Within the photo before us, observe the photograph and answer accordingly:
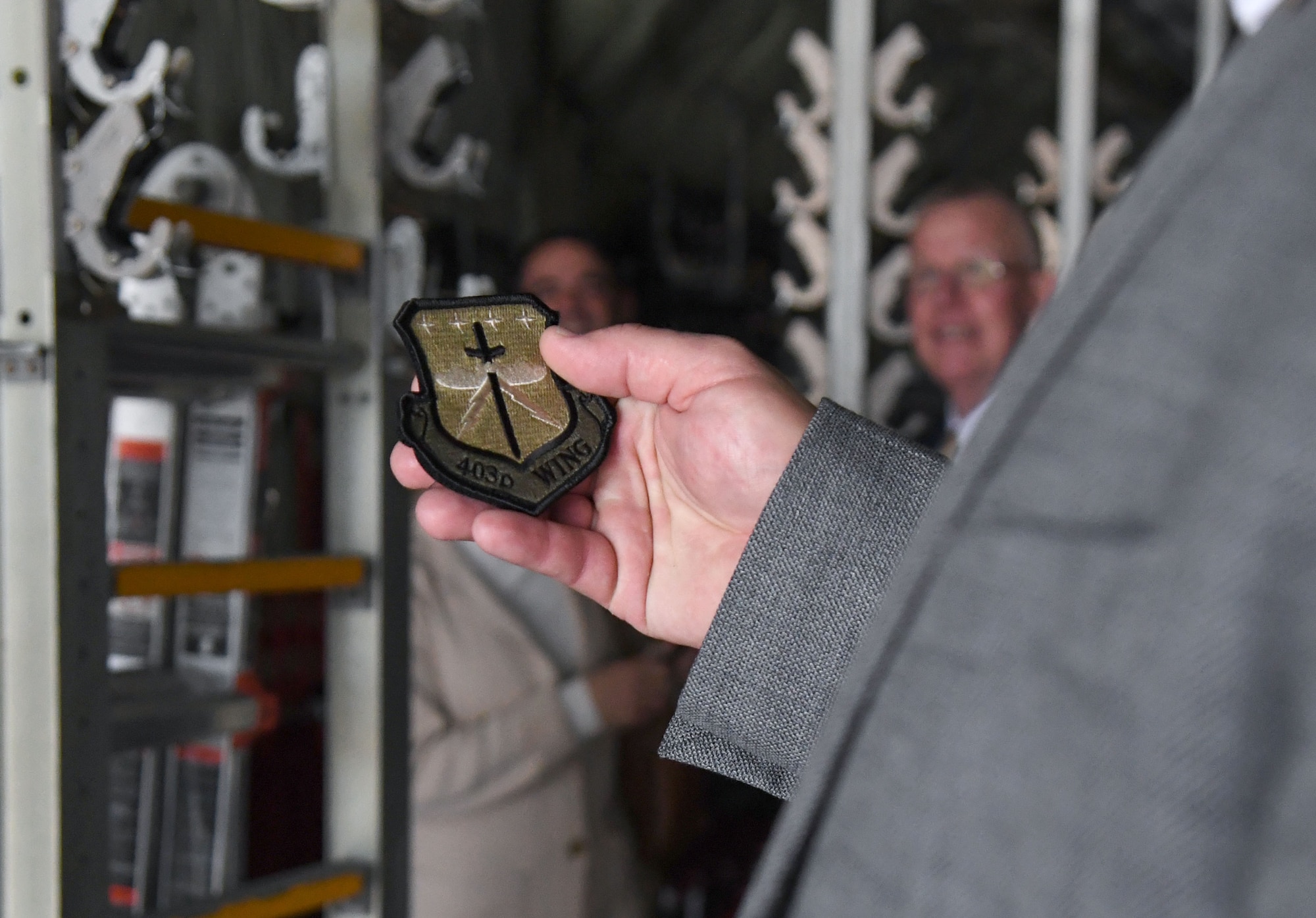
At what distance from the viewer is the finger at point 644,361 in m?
0.84

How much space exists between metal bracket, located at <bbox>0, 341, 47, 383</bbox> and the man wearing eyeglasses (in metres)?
1.76

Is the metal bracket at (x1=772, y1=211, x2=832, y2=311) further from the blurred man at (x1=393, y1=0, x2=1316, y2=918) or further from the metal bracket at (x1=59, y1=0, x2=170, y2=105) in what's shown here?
the blurred man at (x1=393, y1=0, x2=1316, y2=918)

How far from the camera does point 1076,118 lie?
3.20 m

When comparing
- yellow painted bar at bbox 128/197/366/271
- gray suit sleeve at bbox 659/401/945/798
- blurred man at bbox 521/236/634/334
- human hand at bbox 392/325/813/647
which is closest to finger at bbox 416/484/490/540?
human hand at bbox 392/325/813/647

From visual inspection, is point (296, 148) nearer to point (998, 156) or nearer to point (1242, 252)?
point (1242, 252)

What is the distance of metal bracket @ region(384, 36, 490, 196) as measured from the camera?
6.01ft

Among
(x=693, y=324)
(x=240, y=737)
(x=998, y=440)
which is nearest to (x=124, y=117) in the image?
(x=240, y=737)

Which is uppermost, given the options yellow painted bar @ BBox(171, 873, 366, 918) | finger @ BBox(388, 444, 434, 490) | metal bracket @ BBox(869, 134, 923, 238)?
metal bracket @ BBox(869, 134, 923, 238)

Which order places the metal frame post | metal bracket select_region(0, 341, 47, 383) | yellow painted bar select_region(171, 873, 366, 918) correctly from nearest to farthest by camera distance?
metal bracket select_region(0, 341, 47, 383) < yellow painted bar select_region(171, 873, 366, 918) < the metal frame post

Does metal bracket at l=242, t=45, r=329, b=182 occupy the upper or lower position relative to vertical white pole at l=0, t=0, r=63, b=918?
upper

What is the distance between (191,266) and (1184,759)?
54.4 inches

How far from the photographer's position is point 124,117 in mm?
1346

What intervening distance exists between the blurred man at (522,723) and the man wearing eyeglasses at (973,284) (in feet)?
2.52

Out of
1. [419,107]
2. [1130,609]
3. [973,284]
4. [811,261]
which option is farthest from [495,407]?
[811,261]
